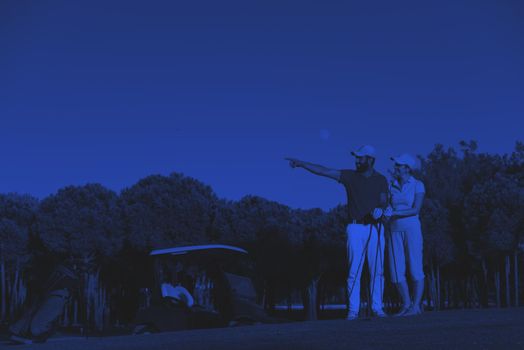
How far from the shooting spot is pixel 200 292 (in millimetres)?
13625

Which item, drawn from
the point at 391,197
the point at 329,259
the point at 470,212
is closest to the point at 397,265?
the point at 391,197

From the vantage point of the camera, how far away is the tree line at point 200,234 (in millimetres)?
44156

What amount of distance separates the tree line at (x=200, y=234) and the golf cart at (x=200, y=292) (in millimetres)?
29272

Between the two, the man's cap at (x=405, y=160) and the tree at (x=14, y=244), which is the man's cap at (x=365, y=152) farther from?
the tree at (x=14, y=244)

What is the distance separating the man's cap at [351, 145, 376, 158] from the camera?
1047 centimetres

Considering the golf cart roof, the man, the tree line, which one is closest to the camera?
the man

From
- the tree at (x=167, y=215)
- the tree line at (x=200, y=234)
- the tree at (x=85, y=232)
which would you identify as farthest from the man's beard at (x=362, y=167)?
the tree at (x=85, y=232)

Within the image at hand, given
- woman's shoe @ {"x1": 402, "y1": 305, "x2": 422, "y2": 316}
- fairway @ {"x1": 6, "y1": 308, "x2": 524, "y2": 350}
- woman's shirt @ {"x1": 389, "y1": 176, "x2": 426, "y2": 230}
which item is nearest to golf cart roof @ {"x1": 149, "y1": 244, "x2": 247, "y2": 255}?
woman's shirt @ {"x1": 389, "y1": 176, "x2": 426, "y2": 230}

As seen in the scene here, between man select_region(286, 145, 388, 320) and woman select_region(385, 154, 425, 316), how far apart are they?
9.3 inches

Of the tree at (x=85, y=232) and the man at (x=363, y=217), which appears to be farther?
the tree at (x=85, y=232)

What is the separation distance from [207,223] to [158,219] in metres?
3.43

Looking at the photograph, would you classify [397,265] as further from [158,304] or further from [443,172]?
[443,172]

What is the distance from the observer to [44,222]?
44.8 m

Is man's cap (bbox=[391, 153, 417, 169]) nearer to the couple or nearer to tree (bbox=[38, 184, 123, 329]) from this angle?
the couple
